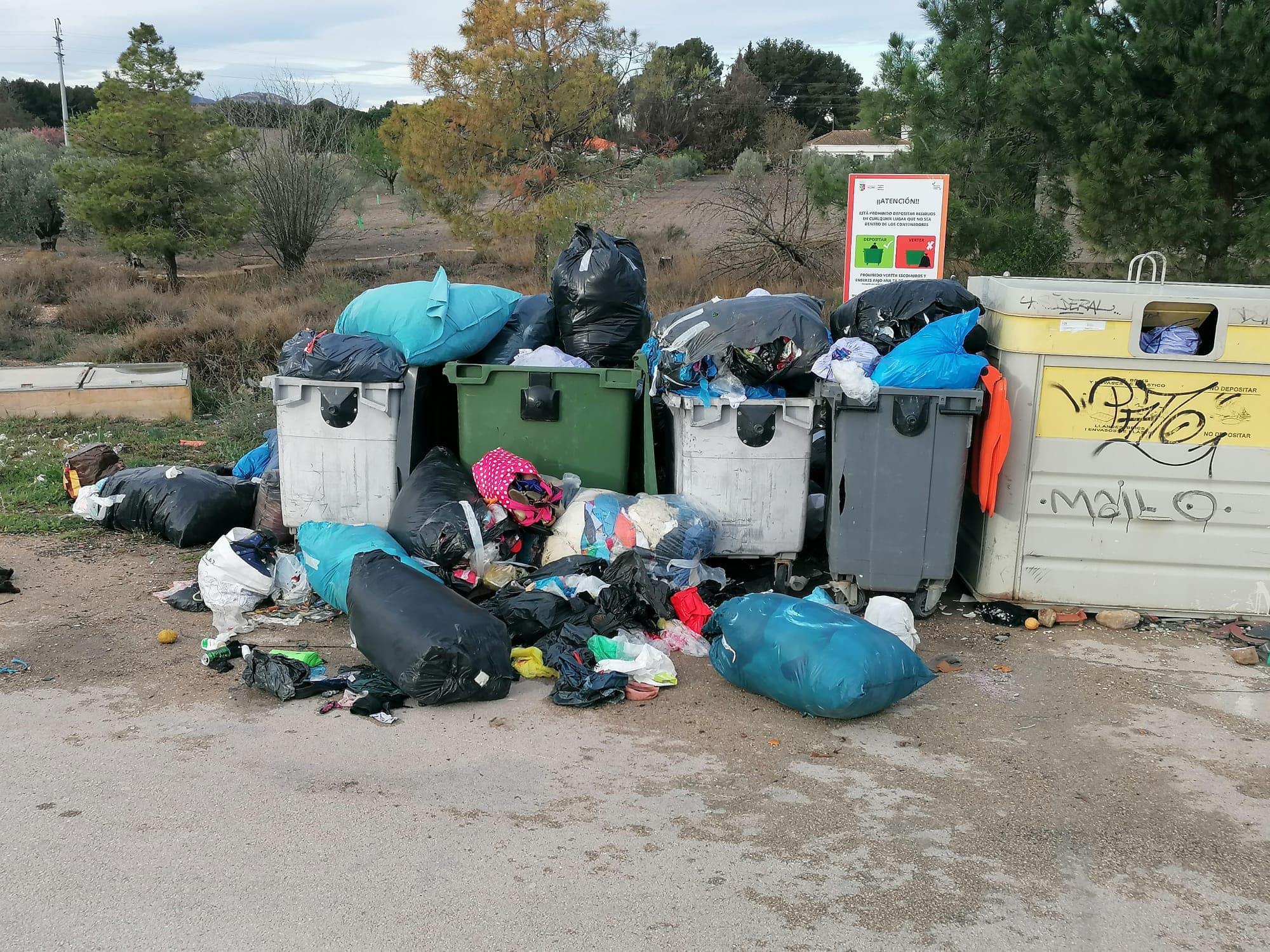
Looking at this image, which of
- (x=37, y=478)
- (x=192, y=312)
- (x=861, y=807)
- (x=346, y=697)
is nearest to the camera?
(x=861, y=807)

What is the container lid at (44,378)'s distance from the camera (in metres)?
8.90

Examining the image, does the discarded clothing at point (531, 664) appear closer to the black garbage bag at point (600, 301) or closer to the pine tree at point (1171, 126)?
the black garbage bag at point (600, 301)

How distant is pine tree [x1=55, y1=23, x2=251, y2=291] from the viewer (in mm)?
17375

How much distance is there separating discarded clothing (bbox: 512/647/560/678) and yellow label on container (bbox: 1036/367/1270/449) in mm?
2344

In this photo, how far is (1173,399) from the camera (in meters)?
4.77

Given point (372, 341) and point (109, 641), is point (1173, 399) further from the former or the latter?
point (109, 641)

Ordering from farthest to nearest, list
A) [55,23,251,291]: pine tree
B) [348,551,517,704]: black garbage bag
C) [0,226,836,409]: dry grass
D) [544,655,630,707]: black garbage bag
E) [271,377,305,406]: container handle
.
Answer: [55,23,251,291]: pine tree
[0,226,836,409]: dry grass
[271,377,305,406]: container handle
[544,655,630,707]: black garbage bag
[348,551,517,704]: black garbage bag

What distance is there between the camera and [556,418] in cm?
559

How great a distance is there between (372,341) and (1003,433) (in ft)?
9.96

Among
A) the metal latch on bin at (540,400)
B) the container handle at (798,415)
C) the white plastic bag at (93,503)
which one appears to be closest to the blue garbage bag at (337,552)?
the metal latch on bin at (540,400)

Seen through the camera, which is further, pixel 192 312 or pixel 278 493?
pixel 192 312

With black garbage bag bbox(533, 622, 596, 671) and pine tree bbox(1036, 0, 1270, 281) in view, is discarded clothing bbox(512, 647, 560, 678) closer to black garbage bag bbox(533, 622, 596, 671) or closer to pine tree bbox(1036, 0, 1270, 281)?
black garbage bag bbox(533, 622, 596, 671)

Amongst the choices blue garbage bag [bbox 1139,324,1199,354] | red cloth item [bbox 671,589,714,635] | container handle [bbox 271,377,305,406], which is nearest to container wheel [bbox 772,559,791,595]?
red cloth item [bbox 671,589,714,635]

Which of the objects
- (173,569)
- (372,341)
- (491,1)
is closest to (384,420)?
(372,341)
